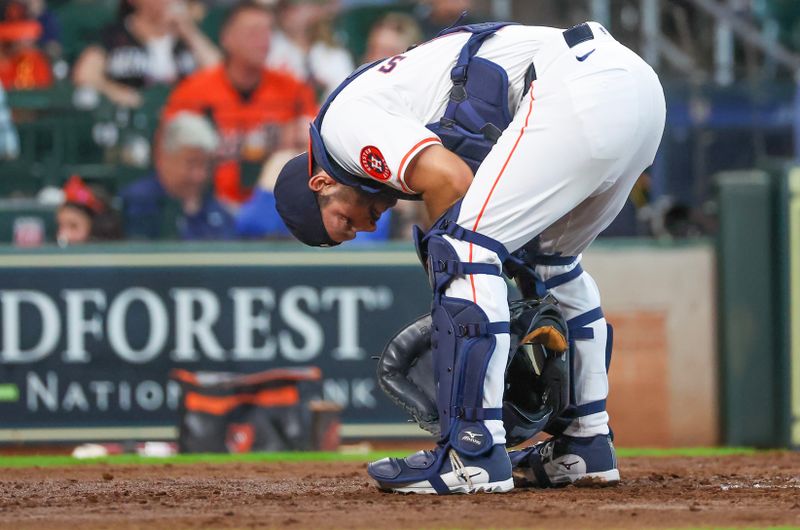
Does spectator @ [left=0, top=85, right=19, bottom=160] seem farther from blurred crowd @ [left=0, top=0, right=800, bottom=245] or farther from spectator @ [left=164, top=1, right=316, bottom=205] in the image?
spectator @ [left=164, top=1, right=316, bottom=205]

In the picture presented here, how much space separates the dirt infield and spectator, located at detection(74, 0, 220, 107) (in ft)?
18.3

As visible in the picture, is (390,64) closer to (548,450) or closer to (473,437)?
(473,437)

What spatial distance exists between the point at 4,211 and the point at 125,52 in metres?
2.27

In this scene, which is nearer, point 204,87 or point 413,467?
point 413,467

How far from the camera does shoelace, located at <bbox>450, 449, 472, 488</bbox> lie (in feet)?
13.1

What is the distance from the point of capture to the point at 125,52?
10711 mm

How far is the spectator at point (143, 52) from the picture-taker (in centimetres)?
1059

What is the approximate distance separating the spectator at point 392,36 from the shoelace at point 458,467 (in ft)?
23.8

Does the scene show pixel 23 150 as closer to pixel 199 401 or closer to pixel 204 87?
pixel 204 87

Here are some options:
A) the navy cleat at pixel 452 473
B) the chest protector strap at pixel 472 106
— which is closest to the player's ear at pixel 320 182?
the chest protector strap at pixel 472 106

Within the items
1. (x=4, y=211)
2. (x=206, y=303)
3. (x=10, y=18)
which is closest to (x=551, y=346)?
(x=206, y=303)

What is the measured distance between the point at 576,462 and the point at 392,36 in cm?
707

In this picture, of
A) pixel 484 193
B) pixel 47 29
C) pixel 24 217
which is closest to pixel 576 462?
pixel 484 193

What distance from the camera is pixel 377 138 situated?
3.97 metres
